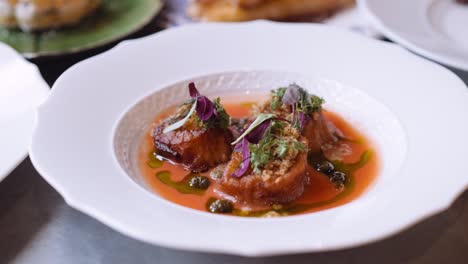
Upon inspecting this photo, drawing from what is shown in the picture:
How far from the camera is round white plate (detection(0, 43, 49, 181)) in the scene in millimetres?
2082

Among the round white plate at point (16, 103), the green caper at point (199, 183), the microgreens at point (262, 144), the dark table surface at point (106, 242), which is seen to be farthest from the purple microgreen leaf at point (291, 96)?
the round white plate at point (16, 103)

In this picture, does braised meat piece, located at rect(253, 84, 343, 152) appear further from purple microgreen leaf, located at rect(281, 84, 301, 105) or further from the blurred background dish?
the blurred background dish

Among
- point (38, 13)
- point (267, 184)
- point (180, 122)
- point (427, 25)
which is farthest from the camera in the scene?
point (38, 13)

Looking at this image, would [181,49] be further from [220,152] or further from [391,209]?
[391,209]

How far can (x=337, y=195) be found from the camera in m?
2.10

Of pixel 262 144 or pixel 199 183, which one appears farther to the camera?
pixel 199 183

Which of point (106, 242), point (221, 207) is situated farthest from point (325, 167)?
point (106, 242)

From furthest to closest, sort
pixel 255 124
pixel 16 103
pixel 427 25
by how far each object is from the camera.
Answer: pixel 427 25 < pixel 16 103 < pixel 255 124

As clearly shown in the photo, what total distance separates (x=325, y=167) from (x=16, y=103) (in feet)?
4.07

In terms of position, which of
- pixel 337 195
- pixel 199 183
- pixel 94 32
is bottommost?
pixel 94 32

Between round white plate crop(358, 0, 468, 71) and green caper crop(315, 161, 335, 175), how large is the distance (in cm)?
74

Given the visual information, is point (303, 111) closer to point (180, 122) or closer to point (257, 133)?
point (257, 133)

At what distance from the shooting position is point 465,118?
2113mm

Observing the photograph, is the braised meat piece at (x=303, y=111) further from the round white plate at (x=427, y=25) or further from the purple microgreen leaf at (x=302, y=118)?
the round white plate at (x=427, y=25)
